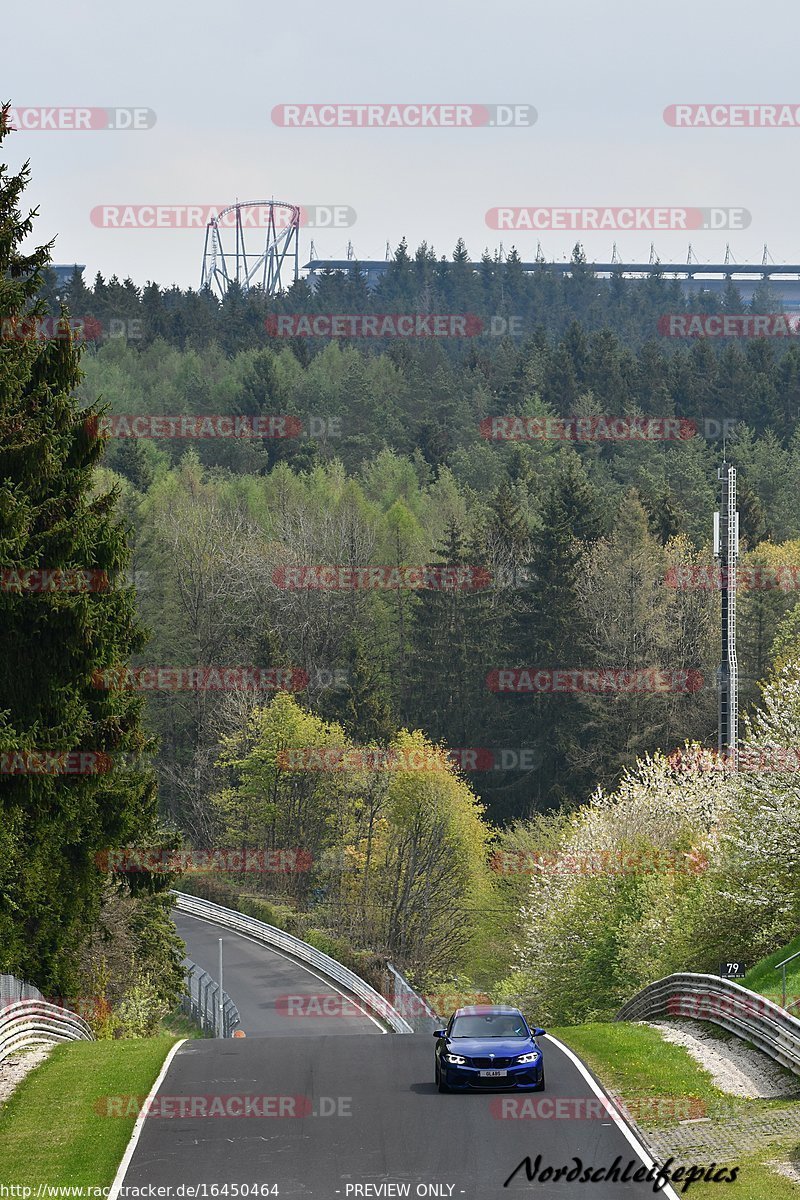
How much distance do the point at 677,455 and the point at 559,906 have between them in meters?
69.7

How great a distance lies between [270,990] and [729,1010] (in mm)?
35365

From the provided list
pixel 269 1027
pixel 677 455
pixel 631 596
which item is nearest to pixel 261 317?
pixel 677 455

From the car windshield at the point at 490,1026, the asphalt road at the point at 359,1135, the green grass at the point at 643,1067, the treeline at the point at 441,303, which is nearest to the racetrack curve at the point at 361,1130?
the asphalt road at the point at 359,1135

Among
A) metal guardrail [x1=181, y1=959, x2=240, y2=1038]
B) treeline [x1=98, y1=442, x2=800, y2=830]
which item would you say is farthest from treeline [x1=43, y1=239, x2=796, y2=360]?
metal guardrail [x1=181, y1=959, x2=240, y2=1038]

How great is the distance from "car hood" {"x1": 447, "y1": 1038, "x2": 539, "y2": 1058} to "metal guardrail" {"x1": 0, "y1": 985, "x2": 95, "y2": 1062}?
24.5ft

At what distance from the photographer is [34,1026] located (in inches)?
1136

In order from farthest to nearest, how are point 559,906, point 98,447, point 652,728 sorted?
point 652,728
point 559,906
point 98,447

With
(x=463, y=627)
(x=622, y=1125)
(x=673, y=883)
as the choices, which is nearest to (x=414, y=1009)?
(x=673, y=883)

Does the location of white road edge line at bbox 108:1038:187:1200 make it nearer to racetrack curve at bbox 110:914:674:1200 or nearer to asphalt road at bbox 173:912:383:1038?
racetrack curve at bbox 110:914:674:1200

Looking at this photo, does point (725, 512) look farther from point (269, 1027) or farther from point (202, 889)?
point (202, 889)

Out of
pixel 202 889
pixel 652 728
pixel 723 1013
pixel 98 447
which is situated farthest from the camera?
pixel 652 728

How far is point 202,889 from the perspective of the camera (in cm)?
7856

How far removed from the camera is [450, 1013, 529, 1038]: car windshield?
22.9 meters

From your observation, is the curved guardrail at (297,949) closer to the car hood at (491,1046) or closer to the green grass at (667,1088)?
the green grass at (667,1088)
